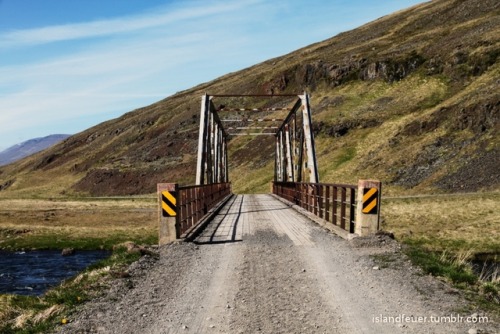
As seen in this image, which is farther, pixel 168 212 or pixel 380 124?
pixel 380 124

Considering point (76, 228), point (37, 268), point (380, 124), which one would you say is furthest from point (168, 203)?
point (380, 124)

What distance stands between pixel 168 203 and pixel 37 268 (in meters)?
13.0

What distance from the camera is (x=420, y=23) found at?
10456cm

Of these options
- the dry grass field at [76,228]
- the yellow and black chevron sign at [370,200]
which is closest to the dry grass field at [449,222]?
the yellow and black chevron sign at [370,200]

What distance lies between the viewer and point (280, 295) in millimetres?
6793

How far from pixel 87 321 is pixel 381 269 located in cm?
505

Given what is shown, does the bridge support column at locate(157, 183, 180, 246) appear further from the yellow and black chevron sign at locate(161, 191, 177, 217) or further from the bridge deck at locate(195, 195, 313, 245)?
the bridge deck at locate(195, 195, 313, 245)

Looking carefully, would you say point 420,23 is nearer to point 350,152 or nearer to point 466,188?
point 350,152

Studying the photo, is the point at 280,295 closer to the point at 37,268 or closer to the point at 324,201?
the point at 324,201

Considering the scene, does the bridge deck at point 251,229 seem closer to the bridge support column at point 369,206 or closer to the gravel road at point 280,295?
the bridge support column at point 369,206

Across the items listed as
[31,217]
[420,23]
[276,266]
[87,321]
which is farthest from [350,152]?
[420,23]

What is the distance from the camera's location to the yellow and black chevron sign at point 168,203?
11562 mm

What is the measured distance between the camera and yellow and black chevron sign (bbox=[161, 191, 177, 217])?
1156 cm

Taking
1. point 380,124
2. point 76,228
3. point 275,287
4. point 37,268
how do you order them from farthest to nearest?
point 380,124 < point 76,228 < point 37,268 < point 275,287
